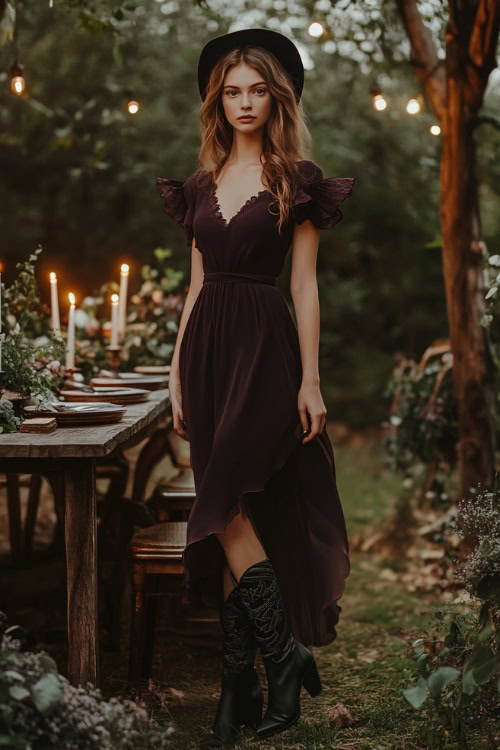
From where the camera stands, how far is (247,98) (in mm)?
2930

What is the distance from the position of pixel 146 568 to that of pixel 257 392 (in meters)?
0.74

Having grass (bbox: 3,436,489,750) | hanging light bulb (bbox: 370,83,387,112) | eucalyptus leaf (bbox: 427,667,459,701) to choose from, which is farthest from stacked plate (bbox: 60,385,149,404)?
hanging light bulb (bbox: 370,83,387,112)

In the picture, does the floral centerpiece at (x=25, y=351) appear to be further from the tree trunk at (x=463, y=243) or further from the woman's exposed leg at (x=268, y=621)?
the tree trunk at (x=463, y=243)

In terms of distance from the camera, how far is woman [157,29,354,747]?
9.11 feet

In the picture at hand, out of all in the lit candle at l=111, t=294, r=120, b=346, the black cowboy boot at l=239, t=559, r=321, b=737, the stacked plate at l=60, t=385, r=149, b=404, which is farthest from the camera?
the lit candle at l=111, t=294, r=120, b=346

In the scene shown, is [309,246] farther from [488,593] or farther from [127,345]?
[127,345]

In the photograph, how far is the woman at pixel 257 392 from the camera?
9.11ft

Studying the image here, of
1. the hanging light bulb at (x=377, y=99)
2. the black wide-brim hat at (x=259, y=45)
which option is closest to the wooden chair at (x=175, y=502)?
the black wide-brim hat at (x=259, y=45)

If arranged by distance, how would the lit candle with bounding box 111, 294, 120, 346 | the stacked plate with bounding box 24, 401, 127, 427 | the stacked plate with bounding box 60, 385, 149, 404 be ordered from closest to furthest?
the stacked plate with bounding box 24, 401, 127, 427 → the stacked plate with bounding box 60, 385, 149, 404 → the lit candle with bounding box 111, 294, 120, 346

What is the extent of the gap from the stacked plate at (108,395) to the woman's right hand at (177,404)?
19.1 inches

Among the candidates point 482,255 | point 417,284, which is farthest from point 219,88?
point 417,284

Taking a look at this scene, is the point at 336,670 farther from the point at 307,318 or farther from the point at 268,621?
the point at 307,318

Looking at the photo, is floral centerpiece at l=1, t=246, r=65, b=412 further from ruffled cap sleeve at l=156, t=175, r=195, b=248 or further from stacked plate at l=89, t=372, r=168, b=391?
ruffled cap sleeve at l=156, t=175, r=195, b=248

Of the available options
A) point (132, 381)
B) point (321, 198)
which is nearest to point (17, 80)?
point (132, 381)
